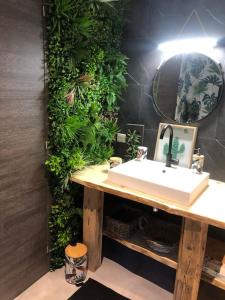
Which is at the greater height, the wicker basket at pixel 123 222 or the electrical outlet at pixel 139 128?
the electrical outlet at pixel 139 128

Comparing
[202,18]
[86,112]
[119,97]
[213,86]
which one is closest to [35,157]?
[86,112]

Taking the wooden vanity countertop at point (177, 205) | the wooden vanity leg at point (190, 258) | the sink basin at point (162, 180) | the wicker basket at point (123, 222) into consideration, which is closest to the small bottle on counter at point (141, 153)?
the sink basin at point (162, 180)

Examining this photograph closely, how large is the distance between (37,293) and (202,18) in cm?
242

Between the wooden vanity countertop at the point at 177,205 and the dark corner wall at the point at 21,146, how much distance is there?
0.35m

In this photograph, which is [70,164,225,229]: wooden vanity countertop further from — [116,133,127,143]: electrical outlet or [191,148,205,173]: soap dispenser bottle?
[116,133,127,143]: electrical outlet

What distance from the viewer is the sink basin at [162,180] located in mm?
1556

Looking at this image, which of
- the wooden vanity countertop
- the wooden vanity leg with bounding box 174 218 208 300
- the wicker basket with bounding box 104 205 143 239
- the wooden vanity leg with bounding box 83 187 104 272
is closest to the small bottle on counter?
the wooden vanity countertop

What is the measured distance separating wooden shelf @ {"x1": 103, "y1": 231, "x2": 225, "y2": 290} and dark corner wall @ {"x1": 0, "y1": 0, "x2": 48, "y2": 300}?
2.11 feet

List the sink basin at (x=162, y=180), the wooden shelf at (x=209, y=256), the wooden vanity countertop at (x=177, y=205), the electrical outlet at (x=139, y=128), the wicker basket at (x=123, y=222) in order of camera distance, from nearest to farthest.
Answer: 1. the wooden vanity countertop at (x=177, y=205)
2. the sink basin at (x=162, y=180)
3. the wooden shelf at (x=209, y=256)
4. the wicker basket at (x=123, y=222)
5. the electrical outlet at (x=139, y=128)

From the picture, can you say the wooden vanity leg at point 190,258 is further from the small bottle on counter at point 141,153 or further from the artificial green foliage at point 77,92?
the artificial green foliage at point 77,92

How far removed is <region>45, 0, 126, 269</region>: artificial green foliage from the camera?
175cm

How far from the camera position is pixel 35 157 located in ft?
5.90

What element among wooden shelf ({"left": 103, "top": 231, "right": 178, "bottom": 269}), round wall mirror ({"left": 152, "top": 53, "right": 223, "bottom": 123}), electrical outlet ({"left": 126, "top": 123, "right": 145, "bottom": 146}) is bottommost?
wooden shelf ({"left": 103, "top": 231, "right": 178, "bottom": 269})

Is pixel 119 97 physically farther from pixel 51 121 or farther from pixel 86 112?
pixel 51 121
